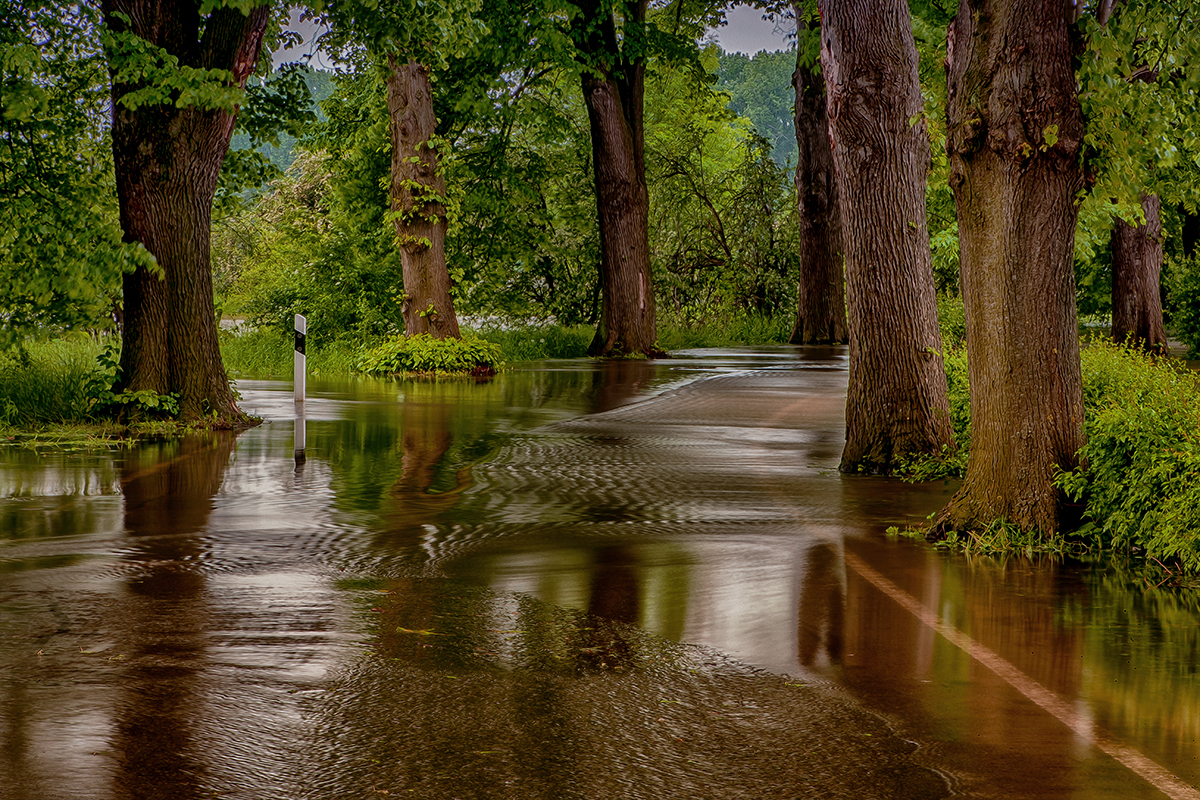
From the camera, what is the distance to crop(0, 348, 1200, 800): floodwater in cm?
441

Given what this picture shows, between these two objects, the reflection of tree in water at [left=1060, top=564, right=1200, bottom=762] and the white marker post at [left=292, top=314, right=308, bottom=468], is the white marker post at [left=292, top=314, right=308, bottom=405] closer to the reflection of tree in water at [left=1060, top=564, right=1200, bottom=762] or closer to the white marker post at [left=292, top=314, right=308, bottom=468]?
the white marker post at [left=292, top=314, right=308, bottom=468]

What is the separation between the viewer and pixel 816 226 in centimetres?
4175

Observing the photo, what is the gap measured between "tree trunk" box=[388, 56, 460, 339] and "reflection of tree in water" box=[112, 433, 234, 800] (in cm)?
1625

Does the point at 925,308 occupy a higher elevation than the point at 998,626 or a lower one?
higher

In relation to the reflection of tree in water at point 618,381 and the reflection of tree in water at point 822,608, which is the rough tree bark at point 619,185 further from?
the reflection of tree in water at point 822,608

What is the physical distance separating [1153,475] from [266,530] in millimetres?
5598

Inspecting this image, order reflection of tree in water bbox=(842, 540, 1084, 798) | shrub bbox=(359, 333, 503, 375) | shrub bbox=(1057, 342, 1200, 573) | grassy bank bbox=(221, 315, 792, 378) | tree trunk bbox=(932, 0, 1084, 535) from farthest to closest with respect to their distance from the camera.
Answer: grassy bank bbox=(221, 315, 792, 378), shrub bbox=(359, 333, 503, 375), tree trunk bbox=(932, 0, 1084, 535), shrub bbox=(1057, 342, 1200, 573), reflection of tree in water bbox=(842, 540, 1084, 798)

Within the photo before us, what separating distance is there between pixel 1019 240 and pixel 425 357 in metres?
19.5

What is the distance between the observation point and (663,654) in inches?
234

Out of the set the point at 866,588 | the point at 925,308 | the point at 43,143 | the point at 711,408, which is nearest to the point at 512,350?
the point at 711,408

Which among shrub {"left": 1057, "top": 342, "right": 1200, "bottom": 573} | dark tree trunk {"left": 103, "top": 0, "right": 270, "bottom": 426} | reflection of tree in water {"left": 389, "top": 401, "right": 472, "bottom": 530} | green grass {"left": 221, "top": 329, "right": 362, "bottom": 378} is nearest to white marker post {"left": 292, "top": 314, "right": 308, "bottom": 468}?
dark tree trunk {"left": 103, "top": 0, "right": 270, "bottom": 426}

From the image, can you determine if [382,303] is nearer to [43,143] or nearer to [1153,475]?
[43,143]

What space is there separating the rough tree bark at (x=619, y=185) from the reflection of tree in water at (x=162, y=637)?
21.8m

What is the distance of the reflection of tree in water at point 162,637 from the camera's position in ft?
14.3
